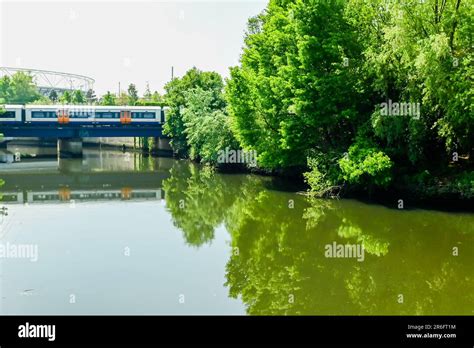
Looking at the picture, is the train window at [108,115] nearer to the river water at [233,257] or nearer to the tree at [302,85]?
the tree at [302,85]

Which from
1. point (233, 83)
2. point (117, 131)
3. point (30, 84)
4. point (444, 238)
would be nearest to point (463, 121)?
point (444, 238)

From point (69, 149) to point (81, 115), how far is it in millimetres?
6780

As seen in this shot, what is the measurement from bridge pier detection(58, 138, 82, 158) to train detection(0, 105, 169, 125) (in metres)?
5.16

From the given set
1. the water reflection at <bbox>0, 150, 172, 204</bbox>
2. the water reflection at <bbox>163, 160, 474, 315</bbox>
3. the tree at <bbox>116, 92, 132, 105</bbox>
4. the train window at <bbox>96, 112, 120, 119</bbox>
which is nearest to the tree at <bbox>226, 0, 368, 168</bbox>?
the water reflection at <bbox>163, 160, 474, 315</bbox>

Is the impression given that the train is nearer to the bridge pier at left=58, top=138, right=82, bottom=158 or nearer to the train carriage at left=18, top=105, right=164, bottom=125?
the train carriage at left=18, top=105, right=164, bottom=125

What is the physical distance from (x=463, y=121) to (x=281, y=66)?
11576mm

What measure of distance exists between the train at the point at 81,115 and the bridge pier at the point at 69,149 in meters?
5.16

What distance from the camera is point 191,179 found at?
143 feet

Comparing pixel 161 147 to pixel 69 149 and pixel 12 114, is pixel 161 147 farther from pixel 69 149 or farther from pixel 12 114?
pixel 12 114

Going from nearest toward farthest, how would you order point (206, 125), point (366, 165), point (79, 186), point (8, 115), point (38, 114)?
point (366, 165) → point (79, 186) → point (206, 125) → point (8, 115) → point (38, 114)

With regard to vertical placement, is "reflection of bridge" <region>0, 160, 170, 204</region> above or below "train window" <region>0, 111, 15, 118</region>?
below

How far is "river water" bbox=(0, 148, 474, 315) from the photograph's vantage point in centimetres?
1367

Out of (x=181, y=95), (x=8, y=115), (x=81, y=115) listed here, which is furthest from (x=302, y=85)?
(x=8, y=115)

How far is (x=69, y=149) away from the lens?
67.2 metres
